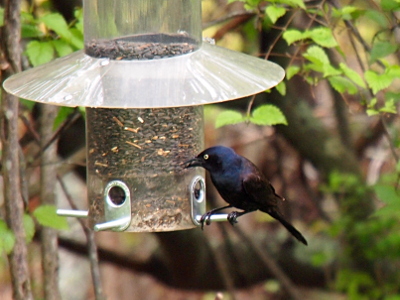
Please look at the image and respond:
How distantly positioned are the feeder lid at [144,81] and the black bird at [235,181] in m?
0.58

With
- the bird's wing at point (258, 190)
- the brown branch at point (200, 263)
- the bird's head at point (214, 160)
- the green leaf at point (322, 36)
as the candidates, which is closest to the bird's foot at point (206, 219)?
the bird's head at point (214, 160)

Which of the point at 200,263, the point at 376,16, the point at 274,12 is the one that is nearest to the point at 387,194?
the point at 376,16

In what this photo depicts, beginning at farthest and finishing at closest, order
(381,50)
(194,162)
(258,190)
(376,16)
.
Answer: (376,16) < (381,50) < (258,190) < (194,162)

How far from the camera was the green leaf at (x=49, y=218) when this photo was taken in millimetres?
3744

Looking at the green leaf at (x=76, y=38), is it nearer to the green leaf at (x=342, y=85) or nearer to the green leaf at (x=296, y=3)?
the green leaf at (x=296, y=3)

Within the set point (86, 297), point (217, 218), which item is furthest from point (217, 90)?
point (86, 297)

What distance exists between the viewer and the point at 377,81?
3902mm

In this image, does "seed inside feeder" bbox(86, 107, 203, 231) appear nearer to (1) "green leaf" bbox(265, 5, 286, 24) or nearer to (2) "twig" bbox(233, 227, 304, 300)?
(1) "green leaf" bbox(265, 5, 286, 24)

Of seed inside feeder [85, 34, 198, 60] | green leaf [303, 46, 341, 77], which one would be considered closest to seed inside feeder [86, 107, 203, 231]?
seed inside feeder [85, 34, 198, 60]

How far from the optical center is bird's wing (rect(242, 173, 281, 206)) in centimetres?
390

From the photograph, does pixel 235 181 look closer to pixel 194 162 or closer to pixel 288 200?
pixel 194 162

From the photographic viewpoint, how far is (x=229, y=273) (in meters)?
6.74

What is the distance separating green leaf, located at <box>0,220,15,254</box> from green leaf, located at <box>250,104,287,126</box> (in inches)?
55.7

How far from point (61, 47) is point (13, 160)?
0.75 m
